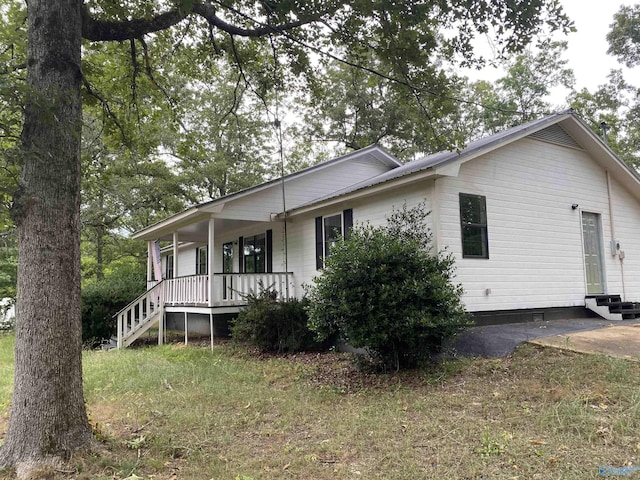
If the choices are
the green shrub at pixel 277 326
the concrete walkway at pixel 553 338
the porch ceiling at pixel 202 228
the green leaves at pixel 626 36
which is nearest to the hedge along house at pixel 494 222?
the porch ceiling at pixel 202 228

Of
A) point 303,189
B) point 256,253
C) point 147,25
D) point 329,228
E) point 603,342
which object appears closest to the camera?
point 147,25

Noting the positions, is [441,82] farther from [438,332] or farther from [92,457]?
[92,457]

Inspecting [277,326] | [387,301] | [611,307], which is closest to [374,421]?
[387,301]

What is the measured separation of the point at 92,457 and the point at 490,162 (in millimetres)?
8395

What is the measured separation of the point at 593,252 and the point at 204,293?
961 cm

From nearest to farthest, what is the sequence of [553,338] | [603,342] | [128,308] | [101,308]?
[603,342] → [553,338] → [128,308] → [101,308]

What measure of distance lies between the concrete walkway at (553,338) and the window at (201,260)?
12.5 meters

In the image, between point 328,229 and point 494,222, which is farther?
point 328,229

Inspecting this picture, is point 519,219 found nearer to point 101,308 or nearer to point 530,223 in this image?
point 530,223

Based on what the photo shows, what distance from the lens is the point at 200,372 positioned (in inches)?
315

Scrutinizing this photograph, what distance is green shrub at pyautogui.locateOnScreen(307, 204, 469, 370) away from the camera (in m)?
6.54

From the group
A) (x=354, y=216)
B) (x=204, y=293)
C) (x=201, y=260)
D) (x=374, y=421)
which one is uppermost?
(x=354, y=216)

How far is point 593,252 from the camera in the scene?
10992 millimetres

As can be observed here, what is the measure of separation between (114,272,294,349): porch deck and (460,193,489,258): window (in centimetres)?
455
